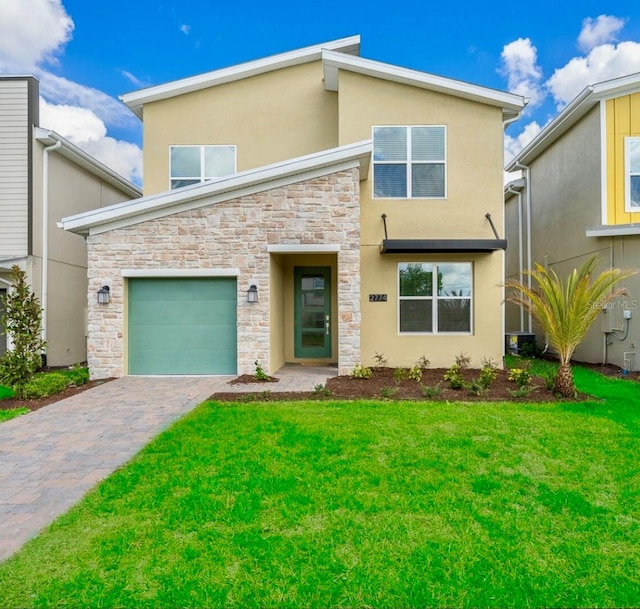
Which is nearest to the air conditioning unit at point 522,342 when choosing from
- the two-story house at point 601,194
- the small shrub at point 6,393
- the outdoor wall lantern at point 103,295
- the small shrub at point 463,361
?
the two-story house at point 601,194

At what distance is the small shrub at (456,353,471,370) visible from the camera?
1010 centimetres

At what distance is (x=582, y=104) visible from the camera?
11.4 meters

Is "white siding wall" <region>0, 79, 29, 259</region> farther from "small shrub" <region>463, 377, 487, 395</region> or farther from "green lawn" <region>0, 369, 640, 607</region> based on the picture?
"small shrub" <region>463, 377, 487, 395</region>

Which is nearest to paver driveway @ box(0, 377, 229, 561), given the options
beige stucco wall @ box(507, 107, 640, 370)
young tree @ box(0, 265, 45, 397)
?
young tree @ box(0, 265, 45, 397)

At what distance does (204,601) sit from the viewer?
8.07 ft

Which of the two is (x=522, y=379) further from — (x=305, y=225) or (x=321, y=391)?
(x=305, y=225)

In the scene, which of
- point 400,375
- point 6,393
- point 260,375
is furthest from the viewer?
point 400,375

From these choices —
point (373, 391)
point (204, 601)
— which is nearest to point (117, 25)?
point (373, 391)

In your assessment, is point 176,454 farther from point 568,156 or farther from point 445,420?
point 568,156

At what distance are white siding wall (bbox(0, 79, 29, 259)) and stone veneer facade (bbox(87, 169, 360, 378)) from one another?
4.23 metres

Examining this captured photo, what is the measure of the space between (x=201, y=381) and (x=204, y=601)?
6989 mm

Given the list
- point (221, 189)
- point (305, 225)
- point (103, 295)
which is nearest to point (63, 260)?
point (103, 295)

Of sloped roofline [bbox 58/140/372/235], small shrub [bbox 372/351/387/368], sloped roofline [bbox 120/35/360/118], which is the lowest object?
small shrub [bbox 372/351/387/368]

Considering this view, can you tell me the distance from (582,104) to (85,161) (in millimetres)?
15568
